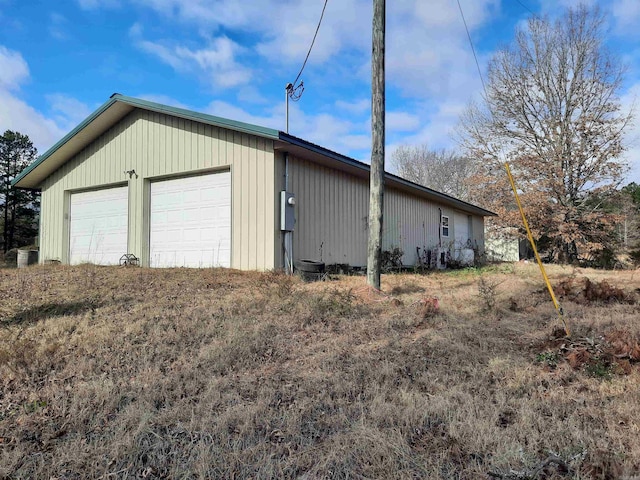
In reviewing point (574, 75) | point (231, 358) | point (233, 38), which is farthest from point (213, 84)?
point (574, 75)

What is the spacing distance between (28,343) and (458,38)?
894 cm

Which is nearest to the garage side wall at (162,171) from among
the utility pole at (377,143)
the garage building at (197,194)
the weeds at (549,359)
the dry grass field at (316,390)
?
the garage building at (197,194)

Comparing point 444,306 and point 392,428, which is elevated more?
point 444,306

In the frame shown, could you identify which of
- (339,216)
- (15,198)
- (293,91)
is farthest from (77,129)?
(15,198)

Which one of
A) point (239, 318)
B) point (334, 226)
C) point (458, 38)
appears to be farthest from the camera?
point (334, 226)

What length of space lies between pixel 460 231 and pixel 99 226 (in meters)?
14.2

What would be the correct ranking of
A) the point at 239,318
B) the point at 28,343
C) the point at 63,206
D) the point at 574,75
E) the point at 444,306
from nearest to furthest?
the point at 28,343 < the point at 239,318 < the point at 444,306 < the point at 63,206 < the point at 574,75

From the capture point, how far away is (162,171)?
10.3 meters

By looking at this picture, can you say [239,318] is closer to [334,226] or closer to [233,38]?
[334,226]

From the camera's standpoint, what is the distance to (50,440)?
2.50 meters

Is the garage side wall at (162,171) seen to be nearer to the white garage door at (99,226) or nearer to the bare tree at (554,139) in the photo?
the white garage door at (99,226)

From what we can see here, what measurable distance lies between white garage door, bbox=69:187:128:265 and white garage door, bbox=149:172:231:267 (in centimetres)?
123

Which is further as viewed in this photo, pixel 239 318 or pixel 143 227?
pixel 143 227

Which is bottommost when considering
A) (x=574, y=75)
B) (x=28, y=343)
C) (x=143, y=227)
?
(x=28, y=343)
